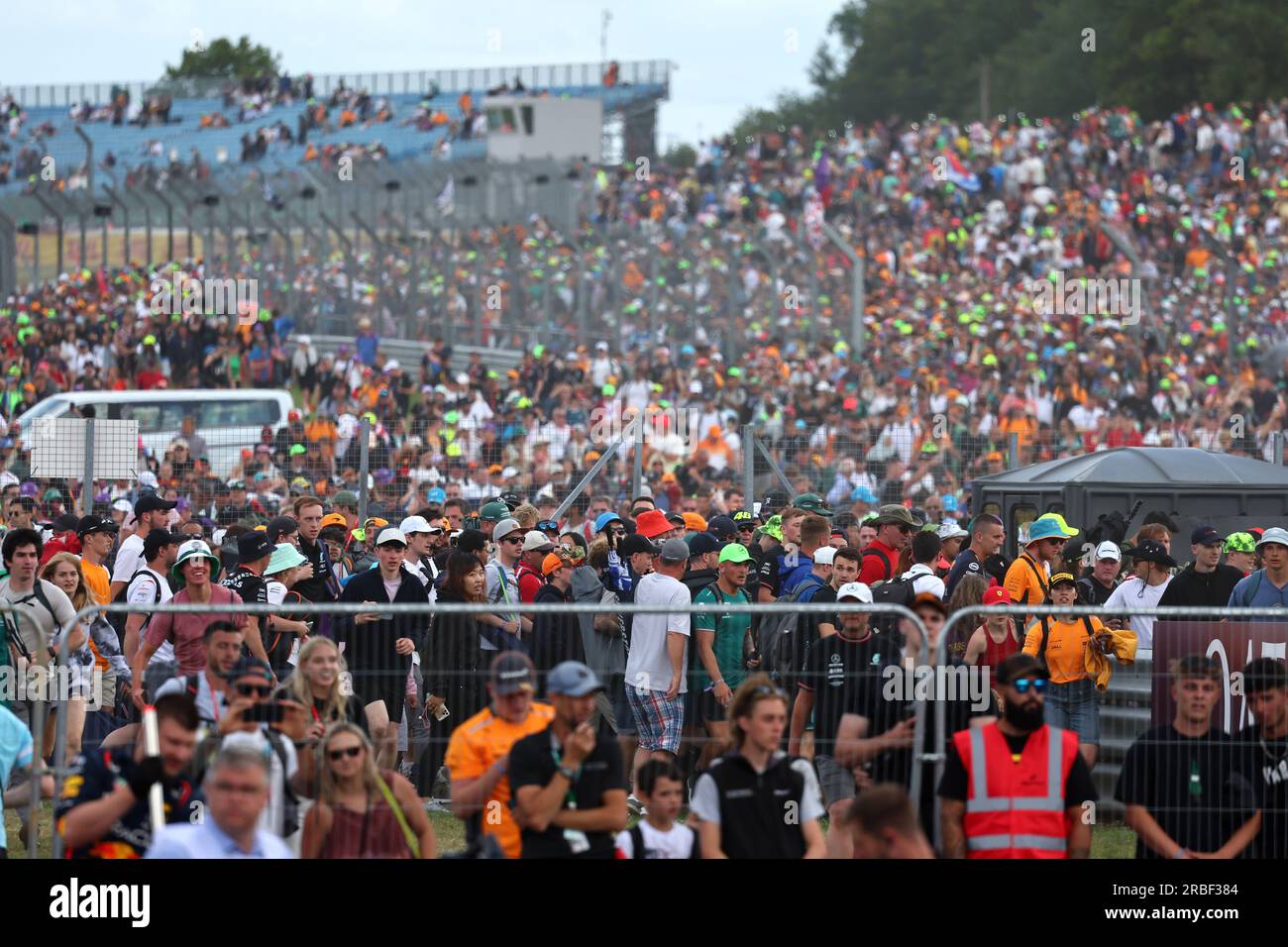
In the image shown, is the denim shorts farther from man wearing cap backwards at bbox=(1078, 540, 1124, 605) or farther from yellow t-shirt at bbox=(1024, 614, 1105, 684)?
man wearing cap backwards at bbox=(1078, 540, 1124, 605)

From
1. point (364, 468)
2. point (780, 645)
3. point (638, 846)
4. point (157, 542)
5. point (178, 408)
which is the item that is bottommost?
point (638, 846)

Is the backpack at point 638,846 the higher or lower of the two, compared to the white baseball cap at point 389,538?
lower

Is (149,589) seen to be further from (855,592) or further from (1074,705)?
Answer: (1074,705)

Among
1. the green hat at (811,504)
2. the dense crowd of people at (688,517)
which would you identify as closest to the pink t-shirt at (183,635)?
the dense crowd of people at (688,517)

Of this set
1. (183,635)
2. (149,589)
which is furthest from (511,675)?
(149,589)

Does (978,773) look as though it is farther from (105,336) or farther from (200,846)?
(105,336)

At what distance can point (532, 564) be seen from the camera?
1194 cm

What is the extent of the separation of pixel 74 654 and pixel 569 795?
9.54 feet

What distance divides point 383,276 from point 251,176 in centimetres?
408

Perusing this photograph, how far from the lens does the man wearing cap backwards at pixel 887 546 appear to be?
40.0ft

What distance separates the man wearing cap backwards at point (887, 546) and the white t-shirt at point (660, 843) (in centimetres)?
502

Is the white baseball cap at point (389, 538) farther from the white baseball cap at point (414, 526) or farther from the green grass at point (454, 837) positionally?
the green grass at point (454, 837)

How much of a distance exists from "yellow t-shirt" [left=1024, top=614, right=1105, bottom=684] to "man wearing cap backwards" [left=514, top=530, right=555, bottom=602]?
3.44m
